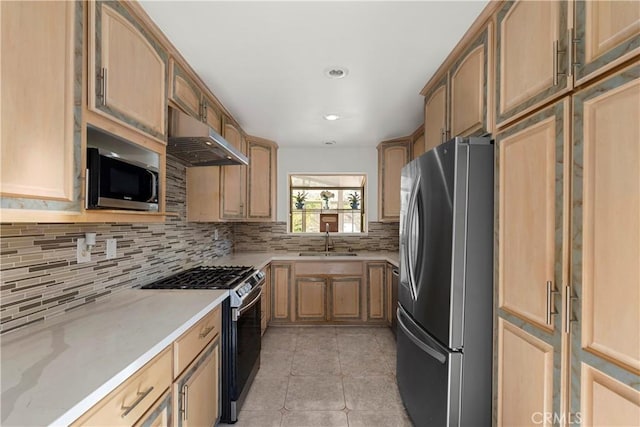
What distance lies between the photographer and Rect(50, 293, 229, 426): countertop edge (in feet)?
2.35

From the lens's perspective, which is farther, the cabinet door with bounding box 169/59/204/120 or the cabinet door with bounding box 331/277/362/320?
the cabinet door with bounding box 331/277/362/320

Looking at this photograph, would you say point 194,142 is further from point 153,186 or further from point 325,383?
point 325,383

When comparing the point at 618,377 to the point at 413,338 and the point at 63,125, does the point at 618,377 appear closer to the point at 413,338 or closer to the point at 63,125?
the point at 413,338

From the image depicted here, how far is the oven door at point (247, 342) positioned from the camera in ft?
6.47

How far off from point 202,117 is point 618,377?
2522 mm

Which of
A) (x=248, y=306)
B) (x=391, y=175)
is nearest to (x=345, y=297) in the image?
(x=391, y=175)

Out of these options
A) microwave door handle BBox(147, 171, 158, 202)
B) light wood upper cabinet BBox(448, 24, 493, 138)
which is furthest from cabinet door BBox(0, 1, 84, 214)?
light wood upper cabinet BBox(448, 24, 493, 138)

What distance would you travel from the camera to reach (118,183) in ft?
4.28

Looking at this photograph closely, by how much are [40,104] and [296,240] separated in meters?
3.40

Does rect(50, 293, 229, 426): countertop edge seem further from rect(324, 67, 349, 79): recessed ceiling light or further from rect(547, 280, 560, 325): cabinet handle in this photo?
rect(324, 67, 349, 79): recessed ceiling light

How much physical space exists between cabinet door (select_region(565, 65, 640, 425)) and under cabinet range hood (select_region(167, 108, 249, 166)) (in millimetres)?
1785

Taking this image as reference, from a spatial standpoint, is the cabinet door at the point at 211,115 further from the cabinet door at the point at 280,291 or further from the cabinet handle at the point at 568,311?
the cabinet handle at the point at 568,311

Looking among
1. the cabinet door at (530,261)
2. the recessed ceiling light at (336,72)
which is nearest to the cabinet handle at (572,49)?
the cabinet door at (530,261)

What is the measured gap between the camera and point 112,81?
49.3 inches
